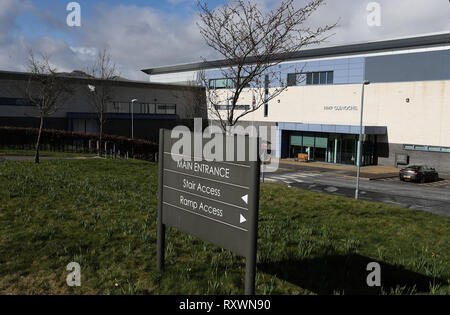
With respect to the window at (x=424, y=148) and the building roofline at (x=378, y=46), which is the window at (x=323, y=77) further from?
the window at (x=424, y=148)

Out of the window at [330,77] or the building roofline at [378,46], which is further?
the window at [330,77]

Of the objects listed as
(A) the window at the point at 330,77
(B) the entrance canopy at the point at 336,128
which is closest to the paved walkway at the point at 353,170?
(B) the entrance canopy at the point at 336,128

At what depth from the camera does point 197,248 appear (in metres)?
7.24

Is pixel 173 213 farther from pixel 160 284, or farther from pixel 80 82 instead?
pixel 80 82

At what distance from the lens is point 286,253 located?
699 centimetres

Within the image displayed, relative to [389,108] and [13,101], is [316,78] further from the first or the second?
[13,101]

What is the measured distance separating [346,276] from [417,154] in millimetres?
36036

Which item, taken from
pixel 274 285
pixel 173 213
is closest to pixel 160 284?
pixel 173 213

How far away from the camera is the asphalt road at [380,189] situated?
2190 cm

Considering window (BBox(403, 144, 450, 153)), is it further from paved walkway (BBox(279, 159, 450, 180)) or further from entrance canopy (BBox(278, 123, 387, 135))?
entrance canopy (BBox(278, 123, 387, 135))

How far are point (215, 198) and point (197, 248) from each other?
233cm

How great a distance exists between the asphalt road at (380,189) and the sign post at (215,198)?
17970 millimetres

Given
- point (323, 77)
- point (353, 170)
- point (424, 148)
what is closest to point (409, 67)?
point (424, 148)

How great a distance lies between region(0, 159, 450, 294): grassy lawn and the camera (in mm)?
5785
